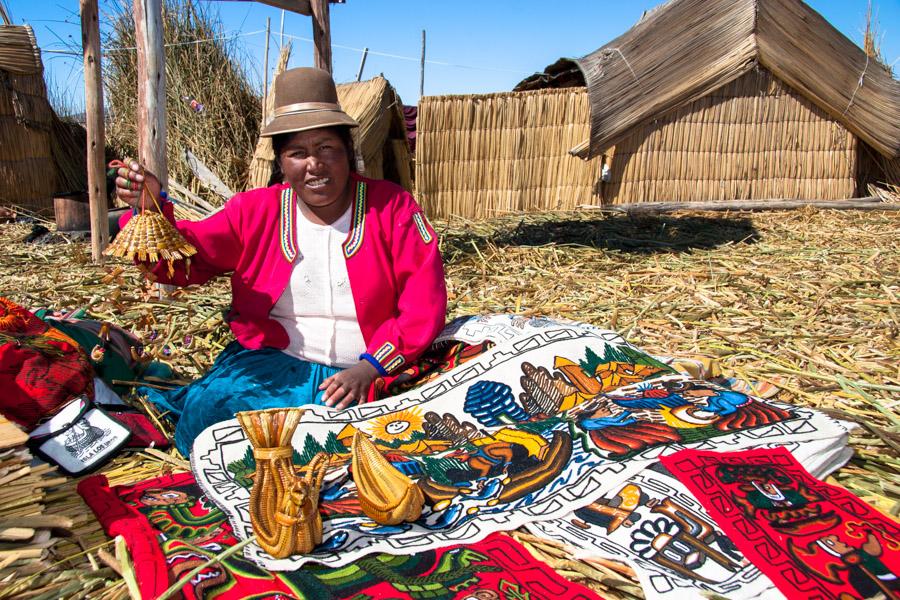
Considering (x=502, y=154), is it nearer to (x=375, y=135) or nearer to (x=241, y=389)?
(x=375, y=135)

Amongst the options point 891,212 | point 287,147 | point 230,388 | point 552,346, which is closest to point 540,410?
point 552,346

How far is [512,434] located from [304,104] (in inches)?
48.1

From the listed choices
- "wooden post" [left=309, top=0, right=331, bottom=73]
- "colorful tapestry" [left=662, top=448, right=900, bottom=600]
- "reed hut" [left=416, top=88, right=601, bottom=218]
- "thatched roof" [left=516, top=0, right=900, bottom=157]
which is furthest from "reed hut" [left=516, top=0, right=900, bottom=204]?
"colorful tapestry" [left=662, top=448, right=900, bottom=600]

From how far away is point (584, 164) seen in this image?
7363 millimetres

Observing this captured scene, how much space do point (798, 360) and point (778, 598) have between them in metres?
1.64

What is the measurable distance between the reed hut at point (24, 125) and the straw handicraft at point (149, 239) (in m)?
6.45

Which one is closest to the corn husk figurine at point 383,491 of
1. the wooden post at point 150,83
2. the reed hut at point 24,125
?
the wooden post at point 150,83

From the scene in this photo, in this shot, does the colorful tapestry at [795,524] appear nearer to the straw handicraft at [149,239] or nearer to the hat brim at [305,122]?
the hat brim at [305,122]

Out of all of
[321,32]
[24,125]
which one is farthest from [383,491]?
[24,125]

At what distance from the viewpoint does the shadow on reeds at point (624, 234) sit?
530 cm

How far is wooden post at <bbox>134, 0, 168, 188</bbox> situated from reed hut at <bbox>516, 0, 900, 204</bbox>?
3.81 metres

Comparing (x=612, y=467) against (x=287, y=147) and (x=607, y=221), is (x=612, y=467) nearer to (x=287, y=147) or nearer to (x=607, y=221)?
(x=287, y=147)

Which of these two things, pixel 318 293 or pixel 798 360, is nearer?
pixel 318 293

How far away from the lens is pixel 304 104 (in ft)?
7.11
